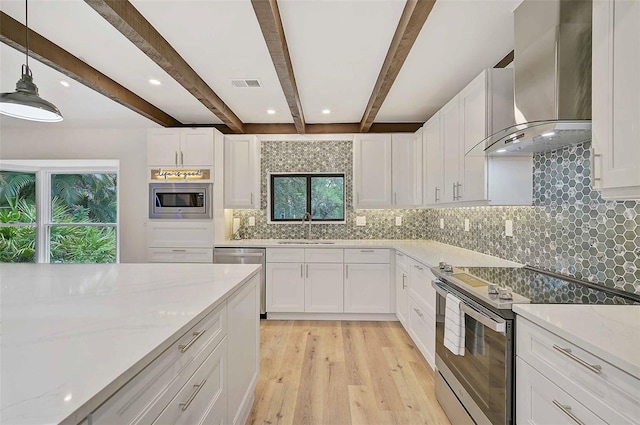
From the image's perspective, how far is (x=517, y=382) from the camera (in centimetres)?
138

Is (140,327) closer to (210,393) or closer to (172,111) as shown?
(210,393)

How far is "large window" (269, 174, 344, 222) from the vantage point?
14.5 feet

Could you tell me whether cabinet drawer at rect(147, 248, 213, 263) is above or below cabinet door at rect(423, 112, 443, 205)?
below

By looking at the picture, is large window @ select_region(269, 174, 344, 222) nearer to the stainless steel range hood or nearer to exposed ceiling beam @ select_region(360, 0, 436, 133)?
exposed ceiling beam @ select_region(360, 0, 436, 133)

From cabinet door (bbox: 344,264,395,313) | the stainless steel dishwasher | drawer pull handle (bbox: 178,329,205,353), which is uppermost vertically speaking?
drawer pull handle (bbox: 178,329,205,353)

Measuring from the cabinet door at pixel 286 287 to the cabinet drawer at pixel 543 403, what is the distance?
2.67 metres

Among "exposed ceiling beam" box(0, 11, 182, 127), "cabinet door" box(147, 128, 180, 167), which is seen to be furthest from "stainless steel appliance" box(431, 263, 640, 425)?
"cabinet door" box(147, 128, 180, 167)

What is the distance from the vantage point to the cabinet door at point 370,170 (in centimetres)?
404

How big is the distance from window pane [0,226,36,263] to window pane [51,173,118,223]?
1.20 feet

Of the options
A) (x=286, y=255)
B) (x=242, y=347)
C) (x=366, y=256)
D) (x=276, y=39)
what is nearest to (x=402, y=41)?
(x=276, y=39)

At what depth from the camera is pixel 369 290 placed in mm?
3758

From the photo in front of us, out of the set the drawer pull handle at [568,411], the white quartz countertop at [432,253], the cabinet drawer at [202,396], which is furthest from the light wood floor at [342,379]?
the drawer pull handle at [568,411]

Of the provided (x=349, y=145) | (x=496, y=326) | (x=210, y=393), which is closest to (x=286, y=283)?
(x=349, y=145)

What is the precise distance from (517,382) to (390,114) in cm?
316
